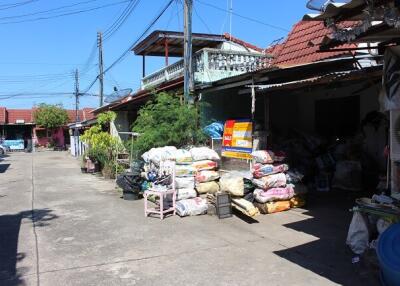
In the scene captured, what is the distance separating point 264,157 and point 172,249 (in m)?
3.09

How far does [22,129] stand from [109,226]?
2024 inches

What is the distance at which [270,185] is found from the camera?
350 inches

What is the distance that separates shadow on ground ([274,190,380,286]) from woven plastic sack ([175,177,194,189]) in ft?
8.08

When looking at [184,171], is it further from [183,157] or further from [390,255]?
[390,255]

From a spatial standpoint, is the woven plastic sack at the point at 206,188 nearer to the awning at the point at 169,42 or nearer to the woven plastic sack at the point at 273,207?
the woven plastic sack at the point at 273,207

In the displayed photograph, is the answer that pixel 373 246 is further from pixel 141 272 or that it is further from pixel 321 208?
pixel 321 208

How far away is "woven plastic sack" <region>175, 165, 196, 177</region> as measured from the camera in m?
9.75

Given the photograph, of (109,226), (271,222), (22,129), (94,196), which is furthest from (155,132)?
(22,129)

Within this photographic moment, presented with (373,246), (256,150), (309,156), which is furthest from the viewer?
(309,156)

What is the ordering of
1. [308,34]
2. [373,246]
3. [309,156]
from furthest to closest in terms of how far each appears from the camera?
[308,34]
[309,156]
[373,246]

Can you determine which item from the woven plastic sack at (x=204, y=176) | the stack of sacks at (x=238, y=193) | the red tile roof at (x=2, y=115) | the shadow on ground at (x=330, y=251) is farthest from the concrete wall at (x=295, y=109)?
the red tile roof at (x=2, y=115)

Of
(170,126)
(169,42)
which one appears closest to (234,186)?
(170,126)

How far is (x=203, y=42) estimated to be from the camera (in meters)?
18.5

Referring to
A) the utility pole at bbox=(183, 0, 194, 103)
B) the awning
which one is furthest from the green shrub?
the awning
